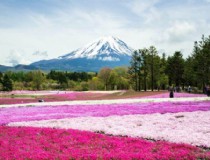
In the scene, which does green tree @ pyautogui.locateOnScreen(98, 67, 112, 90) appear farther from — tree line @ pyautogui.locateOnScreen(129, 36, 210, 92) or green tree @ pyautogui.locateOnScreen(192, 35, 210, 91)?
green tree @ pyautogui.locateOnScreen(192, 35, 210, 91)

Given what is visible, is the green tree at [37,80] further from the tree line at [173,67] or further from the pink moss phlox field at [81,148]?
the pink moss phlox field at [81,148]

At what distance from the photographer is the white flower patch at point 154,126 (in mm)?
18302

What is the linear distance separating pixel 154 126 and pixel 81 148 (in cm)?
847

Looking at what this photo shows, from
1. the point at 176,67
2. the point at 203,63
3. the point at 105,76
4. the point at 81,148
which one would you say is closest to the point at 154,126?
the point at 81,148

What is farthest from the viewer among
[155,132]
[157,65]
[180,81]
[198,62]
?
[180,81]

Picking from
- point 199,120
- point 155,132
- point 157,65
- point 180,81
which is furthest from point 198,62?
point 155,132

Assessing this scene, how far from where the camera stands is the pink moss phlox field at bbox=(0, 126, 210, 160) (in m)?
13.7

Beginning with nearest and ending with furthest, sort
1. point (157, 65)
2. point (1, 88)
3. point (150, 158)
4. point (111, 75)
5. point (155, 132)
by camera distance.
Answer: point (150, 158)
point (155, 132)
point (157, 65)
point (1, 88)
point (111, 75)

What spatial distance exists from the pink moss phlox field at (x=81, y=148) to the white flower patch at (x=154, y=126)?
2.04m

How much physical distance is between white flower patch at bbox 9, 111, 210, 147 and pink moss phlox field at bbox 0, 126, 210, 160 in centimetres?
204

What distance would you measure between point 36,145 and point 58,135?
274 centimetres

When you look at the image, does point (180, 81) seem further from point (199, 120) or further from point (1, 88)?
point (199, 120)

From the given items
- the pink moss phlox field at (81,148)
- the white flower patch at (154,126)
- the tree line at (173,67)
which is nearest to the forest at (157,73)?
the tree line at (173,67)

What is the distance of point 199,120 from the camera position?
2455 cm
